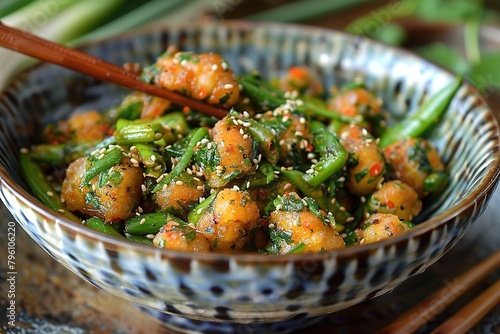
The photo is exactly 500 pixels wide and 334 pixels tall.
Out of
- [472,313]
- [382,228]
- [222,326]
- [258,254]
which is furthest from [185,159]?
[472,313]

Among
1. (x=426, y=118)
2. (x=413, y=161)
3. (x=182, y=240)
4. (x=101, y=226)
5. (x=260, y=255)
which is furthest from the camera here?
(x=426, y=118)

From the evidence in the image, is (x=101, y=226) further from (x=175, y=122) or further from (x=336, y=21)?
(x=336, y=21)

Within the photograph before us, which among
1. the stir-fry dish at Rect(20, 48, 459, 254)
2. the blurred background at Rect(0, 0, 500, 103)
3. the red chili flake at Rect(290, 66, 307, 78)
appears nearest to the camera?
the stir-fry dish at Rect(20, 48, 459, 254)

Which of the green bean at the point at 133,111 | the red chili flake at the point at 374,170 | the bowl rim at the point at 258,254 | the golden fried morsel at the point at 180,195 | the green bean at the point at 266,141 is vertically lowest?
the bowl rim at the point at 258,254

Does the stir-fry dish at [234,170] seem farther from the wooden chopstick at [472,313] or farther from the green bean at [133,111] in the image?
the wooden chopstick at [472,313]

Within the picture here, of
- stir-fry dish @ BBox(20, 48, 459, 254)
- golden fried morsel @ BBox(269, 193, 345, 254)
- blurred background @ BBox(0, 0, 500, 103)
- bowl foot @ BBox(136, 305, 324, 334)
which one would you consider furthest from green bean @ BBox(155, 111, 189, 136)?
blurred background @ BBox(0, 0, 500, 103)

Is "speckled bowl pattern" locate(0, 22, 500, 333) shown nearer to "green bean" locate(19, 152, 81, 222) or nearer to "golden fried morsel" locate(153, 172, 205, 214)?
"green bean" locate(19, 152, 81, 222)

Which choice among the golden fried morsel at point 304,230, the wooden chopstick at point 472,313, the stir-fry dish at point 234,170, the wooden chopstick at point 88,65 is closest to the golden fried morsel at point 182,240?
the stir-fry dish at point 234,170
